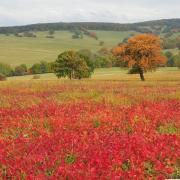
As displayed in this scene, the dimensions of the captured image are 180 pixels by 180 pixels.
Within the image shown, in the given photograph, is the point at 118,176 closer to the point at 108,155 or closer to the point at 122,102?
the point at 108,155

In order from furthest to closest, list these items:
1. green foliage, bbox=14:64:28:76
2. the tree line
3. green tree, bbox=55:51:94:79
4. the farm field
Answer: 1. green foliage, bbox=14:64:28:76
2. green tree, bbox=55:51:94:79
3. the tree line
4. the farm field

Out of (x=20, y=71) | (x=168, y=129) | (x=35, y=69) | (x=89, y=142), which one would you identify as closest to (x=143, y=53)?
(x=168, y=129)

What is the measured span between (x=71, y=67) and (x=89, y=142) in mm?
83208

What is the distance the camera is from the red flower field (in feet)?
27.4

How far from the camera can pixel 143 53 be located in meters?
70.2

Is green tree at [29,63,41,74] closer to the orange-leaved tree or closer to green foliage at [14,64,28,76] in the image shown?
green foliage at [14,64,28,76]

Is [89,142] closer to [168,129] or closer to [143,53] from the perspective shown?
[168,129]

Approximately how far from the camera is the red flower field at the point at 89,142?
329 inches

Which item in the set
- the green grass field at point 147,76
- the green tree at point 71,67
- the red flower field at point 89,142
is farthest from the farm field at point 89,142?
the green tree at point 71,67

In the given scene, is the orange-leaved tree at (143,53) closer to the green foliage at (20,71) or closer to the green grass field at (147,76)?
the green grass field at (147,76)

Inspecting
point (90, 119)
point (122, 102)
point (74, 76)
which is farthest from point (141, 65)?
point (90, 119)

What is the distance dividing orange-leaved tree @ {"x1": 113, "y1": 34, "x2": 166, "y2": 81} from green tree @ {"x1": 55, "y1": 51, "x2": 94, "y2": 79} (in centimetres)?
2192

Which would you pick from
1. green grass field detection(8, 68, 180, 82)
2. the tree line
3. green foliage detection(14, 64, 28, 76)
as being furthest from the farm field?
green foliage detection(14, 64, 28, 76)

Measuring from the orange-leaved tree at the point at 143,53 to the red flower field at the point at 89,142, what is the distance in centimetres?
5345
